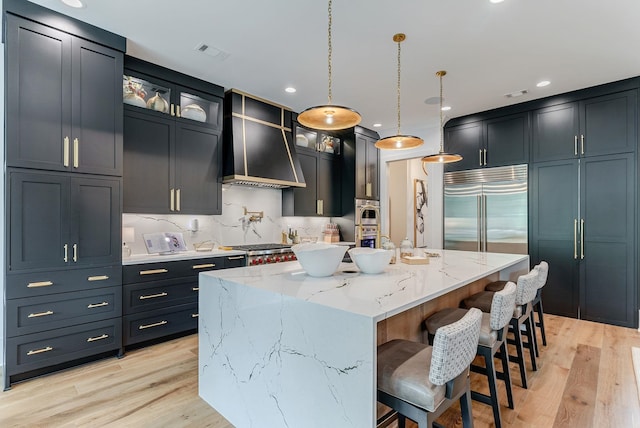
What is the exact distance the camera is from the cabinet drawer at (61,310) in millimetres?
2412

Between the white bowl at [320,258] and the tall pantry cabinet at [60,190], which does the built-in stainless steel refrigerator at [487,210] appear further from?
the tall pantry cabinet at [60,190]

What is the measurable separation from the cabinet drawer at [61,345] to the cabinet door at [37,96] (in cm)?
133

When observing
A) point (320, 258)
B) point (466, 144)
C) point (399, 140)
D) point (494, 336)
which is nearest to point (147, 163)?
point (320, 258)

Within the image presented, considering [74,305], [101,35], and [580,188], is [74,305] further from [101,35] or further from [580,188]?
[580,188]

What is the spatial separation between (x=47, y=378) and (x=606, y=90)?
6.39 metres

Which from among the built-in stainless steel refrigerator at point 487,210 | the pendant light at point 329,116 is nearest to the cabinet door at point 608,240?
the built-in stainless steel refrigerator at point 487,210

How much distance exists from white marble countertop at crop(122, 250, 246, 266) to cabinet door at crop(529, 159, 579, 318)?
3.92 m

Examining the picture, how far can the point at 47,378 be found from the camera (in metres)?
2.53

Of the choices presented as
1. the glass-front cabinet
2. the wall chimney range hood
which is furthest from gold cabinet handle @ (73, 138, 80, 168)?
the wall chimney range hood

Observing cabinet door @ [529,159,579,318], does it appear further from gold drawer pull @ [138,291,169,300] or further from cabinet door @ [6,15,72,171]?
cabinet door @ [6,15,72,171]

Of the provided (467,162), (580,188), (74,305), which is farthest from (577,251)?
(74,305)

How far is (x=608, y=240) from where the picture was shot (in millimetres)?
3850

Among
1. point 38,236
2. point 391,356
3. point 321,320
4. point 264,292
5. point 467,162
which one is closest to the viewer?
point 321,320

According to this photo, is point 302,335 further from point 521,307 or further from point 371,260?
point 521,307
